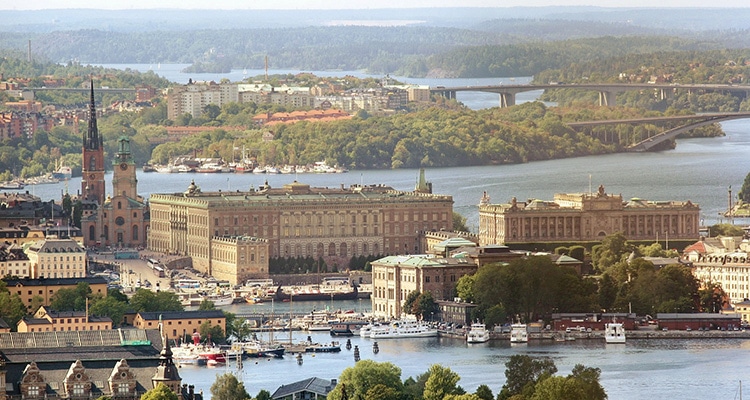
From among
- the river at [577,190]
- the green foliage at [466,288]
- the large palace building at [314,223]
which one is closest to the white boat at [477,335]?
the river at [577,190]

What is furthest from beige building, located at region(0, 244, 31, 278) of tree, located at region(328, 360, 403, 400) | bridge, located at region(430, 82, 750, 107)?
bridge, located at region(430, 82, 750, 107)

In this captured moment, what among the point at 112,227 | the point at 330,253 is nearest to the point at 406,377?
the point at 330,253

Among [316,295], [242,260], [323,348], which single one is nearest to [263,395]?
[323,348]

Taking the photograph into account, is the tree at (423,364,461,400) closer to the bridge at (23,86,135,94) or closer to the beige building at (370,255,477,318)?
the beige building at (370,255,477,318)

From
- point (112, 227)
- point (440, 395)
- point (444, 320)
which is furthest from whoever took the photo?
point (112, 227)

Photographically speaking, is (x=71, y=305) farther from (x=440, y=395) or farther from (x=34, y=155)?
(x=34, y=155)

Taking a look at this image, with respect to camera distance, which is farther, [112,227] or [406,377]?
[112,227]

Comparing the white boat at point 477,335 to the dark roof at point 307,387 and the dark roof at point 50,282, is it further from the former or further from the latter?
the dark roof at point 307,387
